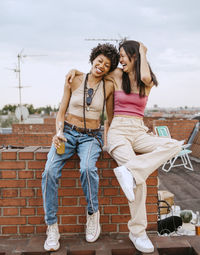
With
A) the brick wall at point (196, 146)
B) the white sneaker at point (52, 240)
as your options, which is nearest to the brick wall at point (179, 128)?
the brick wall at point (196, 146)

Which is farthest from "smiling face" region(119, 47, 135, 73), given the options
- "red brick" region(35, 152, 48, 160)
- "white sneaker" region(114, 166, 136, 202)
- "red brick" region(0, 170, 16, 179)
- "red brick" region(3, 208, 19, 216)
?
"red brick" region(3, 208, 19, 216)

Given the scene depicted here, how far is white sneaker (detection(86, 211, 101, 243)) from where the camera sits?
2471mm

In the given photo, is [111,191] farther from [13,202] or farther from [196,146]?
[196,146]

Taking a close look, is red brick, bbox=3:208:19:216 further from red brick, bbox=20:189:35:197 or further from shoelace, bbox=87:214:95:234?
shoelace, bbox=87:214:95:234

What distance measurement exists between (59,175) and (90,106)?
710 mm

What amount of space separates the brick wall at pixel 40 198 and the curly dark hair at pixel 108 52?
3.04ft

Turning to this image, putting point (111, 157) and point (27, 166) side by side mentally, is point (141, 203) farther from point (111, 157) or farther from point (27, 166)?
point (27, 166)

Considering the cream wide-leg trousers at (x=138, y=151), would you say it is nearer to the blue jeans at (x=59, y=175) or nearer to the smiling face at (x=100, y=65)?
the blue jeans at (x=59, y=175)

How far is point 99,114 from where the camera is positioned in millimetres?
2648

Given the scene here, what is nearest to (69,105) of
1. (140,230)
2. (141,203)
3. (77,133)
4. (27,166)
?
(77,133)

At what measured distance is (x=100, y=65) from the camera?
2627 millimetres

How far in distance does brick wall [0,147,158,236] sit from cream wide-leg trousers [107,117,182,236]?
26cm

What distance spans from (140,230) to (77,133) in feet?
3.34

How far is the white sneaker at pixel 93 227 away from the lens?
2471 mm
